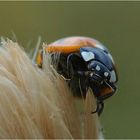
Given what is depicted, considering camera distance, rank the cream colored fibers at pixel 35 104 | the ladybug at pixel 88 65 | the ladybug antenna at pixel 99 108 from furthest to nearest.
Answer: the ladybug at pixel 88 65 < the ladybug antenna at pixel 99 108 < the cream colored fibers at pixel 35 104

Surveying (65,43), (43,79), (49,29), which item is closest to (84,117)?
(43,79)

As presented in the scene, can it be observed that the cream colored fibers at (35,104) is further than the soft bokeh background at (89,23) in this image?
No

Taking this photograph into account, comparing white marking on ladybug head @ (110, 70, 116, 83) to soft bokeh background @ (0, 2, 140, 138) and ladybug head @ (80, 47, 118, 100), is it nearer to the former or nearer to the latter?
ladybug head @ (80, 47, 118, 100)

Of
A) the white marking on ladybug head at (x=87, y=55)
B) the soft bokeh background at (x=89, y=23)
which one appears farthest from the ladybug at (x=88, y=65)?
the soft bokeh background at (x=89, y=23)

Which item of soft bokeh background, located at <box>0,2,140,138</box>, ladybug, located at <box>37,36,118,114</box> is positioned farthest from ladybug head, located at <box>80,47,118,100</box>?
soft bokeh background, located at <box>0,2,140,138</box>

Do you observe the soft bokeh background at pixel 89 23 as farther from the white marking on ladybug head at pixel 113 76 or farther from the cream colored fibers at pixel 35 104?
the cream colored fibers at pixel 35 104

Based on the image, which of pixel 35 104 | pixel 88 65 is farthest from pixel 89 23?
pixel 35 104

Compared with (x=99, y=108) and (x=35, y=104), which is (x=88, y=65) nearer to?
(x=99, y=108)
